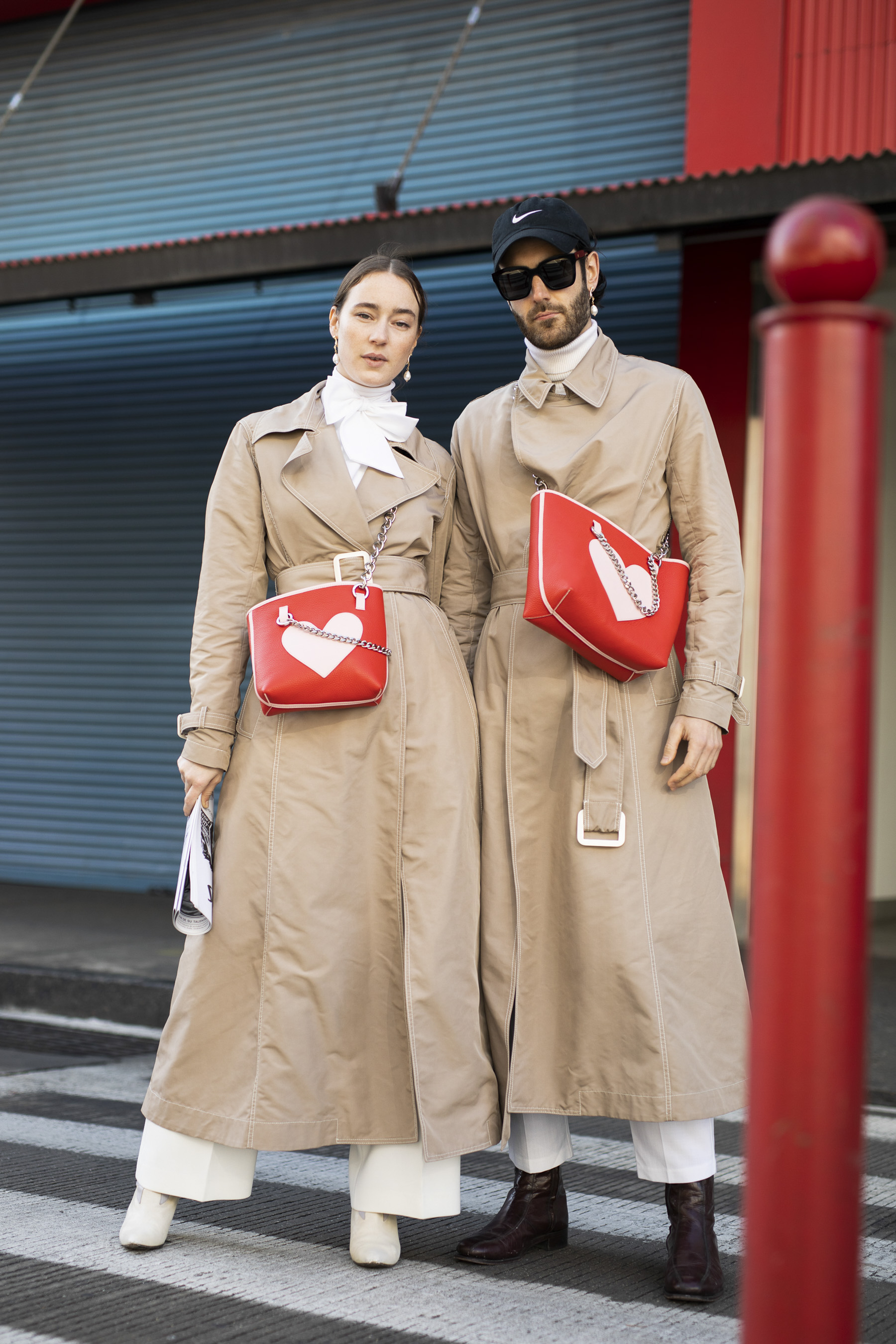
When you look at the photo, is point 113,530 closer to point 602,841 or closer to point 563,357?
point 563,357

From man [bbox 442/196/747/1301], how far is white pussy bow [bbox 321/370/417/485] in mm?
236

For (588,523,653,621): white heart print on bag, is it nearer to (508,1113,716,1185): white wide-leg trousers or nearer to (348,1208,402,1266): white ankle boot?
(508,1113,716,1185): white wide-leg trousers

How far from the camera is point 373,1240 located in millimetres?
2934

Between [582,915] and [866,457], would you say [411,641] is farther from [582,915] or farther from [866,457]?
[866,457]

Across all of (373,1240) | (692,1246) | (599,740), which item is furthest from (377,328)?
(692,1246)

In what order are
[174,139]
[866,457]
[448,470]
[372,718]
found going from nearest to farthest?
[866,457]
[372,718]
[448,470]
[174,139]

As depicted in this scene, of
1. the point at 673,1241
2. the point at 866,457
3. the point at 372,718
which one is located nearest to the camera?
the point at 866,457

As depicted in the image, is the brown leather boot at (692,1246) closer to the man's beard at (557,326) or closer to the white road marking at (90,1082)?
the man's beard at (557,326)

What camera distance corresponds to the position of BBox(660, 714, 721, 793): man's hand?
10.0 feet

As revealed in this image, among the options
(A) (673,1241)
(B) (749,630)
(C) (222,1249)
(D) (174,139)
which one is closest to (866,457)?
(A) (673,1241)

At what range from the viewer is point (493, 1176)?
3.78 metres

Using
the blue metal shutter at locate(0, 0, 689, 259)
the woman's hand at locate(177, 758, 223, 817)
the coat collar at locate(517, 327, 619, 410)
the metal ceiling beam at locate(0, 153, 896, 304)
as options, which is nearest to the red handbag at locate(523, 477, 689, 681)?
the coat collar at locate(517, 327, 619, 410)

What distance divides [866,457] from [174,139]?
9645 millimetres

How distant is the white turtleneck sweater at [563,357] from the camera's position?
3.27 metres
